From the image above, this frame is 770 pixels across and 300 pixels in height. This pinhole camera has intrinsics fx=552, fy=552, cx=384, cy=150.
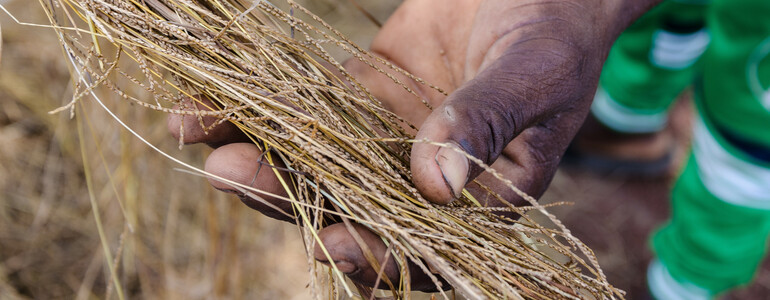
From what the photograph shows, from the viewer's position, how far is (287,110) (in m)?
0.93

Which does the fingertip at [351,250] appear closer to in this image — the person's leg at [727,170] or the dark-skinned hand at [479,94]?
the dark-skinned hand at [479,94]

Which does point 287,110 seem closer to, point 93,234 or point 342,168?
point 342,168

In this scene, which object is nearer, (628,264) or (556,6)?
(556,6)

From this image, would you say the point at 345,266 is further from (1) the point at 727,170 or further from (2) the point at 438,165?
(1) the point at 727,170

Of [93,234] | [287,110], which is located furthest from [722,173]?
[93,234]

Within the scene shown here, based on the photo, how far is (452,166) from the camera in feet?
2.78

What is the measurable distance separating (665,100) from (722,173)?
84 cm

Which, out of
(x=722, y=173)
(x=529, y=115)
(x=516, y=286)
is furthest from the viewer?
(x=722, y=173)

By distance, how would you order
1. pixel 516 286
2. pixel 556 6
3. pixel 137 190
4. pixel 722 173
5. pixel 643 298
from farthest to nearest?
pixel 643 298 < pixel 137 190 < pixel 722 173 < pixel 556 6 < pixel 516 286

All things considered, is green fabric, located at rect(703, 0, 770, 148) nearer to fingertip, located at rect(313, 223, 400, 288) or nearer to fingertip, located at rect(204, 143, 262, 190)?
fingertip, located at rect(313, 223, 400, 288)

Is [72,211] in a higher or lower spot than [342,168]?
lower

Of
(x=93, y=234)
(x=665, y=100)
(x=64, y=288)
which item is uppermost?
(x=665, y=100)

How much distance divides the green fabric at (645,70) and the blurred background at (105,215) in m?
0.77

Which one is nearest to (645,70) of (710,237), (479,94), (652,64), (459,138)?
(652,64)
